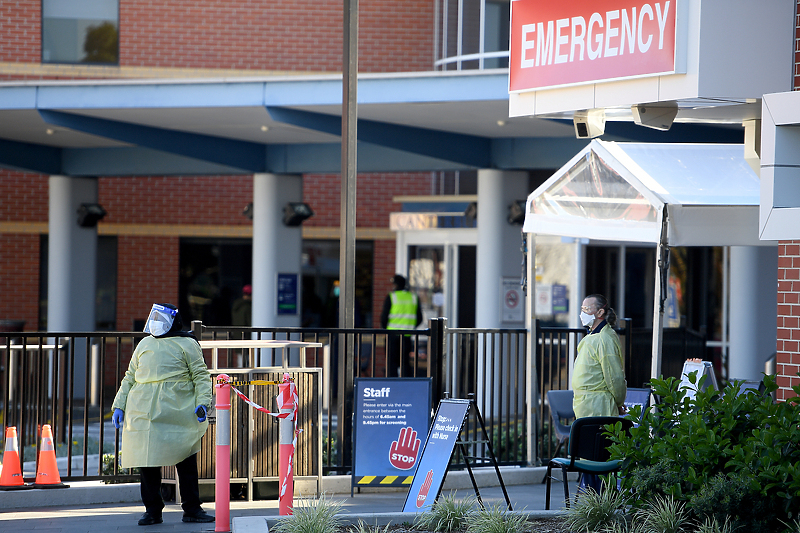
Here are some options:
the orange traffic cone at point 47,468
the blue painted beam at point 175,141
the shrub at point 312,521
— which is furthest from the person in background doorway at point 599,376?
the blue painted beam at point 175,141

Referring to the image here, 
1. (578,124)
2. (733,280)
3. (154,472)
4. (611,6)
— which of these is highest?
(611,6)

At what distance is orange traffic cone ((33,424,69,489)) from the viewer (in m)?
8.23

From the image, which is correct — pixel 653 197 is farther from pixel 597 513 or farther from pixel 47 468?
pixel 47 468

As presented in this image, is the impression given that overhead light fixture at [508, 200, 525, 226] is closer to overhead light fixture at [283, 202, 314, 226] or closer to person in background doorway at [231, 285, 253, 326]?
overhead light fixture at [283, 202, 314, 226]

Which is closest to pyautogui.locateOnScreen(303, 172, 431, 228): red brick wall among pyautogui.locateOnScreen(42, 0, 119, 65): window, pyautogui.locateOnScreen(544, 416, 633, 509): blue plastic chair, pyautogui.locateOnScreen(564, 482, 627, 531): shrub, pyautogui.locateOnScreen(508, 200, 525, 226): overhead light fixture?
pyautogui.locateOnScreen(42, 0, 119, 65): window

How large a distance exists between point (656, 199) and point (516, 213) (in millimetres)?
6412

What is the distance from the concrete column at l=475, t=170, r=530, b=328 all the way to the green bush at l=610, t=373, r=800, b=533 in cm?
800

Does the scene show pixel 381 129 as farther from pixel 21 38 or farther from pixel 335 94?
pixel 21 38

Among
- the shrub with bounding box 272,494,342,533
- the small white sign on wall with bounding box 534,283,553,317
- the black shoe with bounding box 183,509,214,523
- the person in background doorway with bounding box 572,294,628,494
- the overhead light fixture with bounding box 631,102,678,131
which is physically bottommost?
the black shoe with bounding box 183,509,214,523

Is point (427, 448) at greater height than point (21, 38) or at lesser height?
lesser

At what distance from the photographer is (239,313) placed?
54.6ft

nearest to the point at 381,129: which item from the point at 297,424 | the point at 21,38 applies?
the point at 297,424

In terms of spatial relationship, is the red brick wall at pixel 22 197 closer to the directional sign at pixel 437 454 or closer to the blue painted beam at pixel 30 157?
the blue painted beam at pixel 30 157

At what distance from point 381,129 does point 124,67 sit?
269 inches
